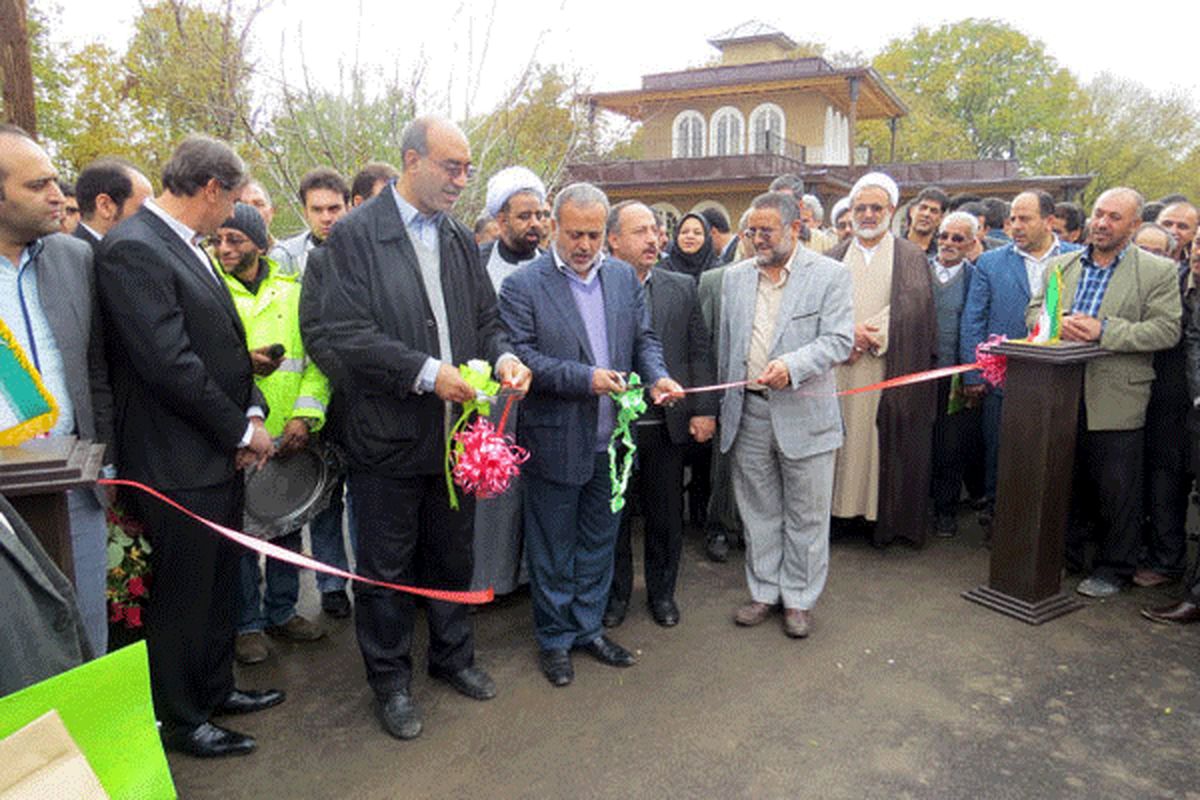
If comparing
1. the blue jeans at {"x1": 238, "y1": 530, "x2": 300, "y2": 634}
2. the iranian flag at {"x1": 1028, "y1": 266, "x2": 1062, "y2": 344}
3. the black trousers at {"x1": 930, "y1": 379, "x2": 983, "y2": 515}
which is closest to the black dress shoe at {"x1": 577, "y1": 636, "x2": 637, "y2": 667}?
the blue jeans at {"x1": 238, "y1": 530, "x2": 300, "y2": 634}

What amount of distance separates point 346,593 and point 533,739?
5.74 ft

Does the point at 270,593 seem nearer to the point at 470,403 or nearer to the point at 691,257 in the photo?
the point at 470,403

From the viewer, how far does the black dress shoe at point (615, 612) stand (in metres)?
4.46

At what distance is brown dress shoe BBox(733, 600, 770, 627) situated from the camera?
443 cm

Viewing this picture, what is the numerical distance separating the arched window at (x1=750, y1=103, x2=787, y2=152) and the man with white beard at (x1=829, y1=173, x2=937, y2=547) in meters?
25.3

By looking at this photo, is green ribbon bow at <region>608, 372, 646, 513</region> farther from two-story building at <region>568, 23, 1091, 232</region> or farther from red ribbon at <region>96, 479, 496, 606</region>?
two-story building at <region>568, 23, 1091, 232</region>

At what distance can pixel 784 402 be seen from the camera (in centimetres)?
426

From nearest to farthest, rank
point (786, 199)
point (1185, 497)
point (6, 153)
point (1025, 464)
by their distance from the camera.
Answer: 1. point (6, 153)
2. point (786, 199)
3. point (1025, 464)
4. point (1185, 497)

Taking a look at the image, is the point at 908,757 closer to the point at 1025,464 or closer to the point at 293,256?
the point at 1025,464

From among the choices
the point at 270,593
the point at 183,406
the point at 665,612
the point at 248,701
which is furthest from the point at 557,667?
the point at 183,406

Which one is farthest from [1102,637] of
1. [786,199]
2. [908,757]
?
[786,199]

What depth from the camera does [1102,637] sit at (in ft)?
14.1

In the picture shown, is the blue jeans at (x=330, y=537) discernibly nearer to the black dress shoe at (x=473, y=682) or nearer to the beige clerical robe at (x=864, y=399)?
the black dress shoe at (x=473, y=682)

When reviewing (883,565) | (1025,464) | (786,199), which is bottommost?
(883,565)
